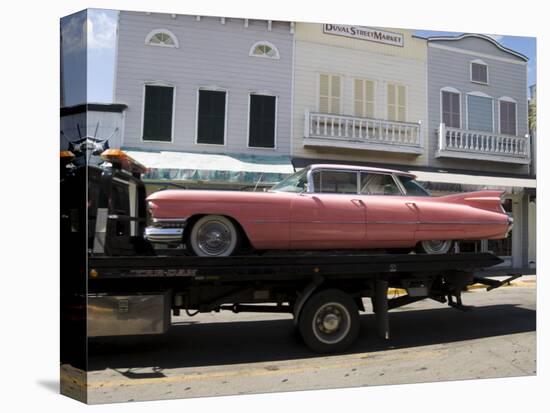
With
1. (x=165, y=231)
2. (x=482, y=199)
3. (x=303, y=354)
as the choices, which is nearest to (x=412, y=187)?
(x=482, y=199)

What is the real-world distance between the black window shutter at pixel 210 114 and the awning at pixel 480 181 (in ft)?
8.20

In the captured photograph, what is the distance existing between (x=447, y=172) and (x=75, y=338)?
470cm

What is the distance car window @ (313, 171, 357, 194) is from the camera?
16.6 feet

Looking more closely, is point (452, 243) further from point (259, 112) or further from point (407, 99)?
point (259, 112)

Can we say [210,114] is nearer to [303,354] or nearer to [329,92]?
[329,92]

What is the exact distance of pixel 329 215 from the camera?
496 centimetres

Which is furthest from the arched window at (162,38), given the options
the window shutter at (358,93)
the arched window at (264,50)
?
the window shutter at (358,93)

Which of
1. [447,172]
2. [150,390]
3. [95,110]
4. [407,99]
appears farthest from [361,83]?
[150,390]

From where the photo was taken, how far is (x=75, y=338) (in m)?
4.59

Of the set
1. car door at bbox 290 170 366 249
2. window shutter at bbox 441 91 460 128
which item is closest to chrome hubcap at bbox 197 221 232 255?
car door at bbox 290 170 366 249

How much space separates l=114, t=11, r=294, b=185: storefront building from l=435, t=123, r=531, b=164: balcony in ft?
6.72

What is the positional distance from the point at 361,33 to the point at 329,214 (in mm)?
2106

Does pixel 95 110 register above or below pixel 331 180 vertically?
above

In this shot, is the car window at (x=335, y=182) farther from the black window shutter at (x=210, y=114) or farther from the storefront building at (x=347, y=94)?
the black window shutter at (x=210, y=114)
